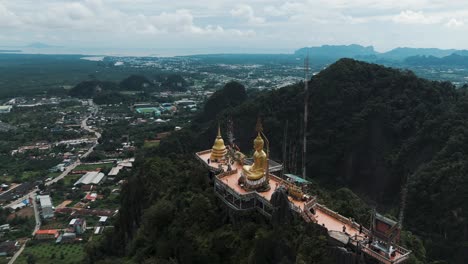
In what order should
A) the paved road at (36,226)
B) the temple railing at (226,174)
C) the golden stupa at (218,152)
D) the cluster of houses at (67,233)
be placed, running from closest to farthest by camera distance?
the temple railing at (226,174) → the golden stupa at (218,152) → the paved road at (36,226) → the cluster of houses at (67,233)

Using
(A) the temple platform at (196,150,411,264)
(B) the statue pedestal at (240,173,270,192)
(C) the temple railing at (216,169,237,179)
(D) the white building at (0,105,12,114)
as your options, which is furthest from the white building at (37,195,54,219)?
(D) the white building at (0,105,12,114)

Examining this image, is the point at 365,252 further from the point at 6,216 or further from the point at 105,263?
the point at 6,216

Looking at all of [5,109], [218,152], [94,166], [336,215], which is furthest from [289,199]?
[5,109]

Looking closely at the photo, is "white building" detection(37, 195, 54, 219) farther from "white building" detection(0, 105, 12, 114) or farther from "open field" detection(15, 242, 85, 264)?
"white building" detection(0, 105, 12, 114)

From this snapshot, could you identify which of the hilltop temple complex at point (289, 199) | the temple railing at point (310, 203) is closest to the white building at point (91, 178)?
the hilltop temple complex at point (289, 199)

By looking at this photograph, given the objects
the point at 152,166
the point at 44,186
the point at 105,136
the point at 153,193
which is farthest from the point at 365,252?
the point at 105,136

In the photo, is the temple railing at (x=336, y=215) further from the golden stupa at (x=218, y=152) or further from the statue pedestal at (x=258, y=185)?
the golden stupa at (x=218, y=152)

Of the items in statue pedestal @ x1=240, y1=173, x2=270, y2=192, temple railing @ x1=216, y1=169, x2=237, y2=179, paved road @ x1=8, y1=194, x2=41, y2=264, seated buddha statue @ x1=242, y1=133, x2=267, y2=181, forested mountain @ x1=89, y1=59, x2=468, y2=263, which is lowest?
paved road @ x1=8, y1=194, x2=41, y2=264
